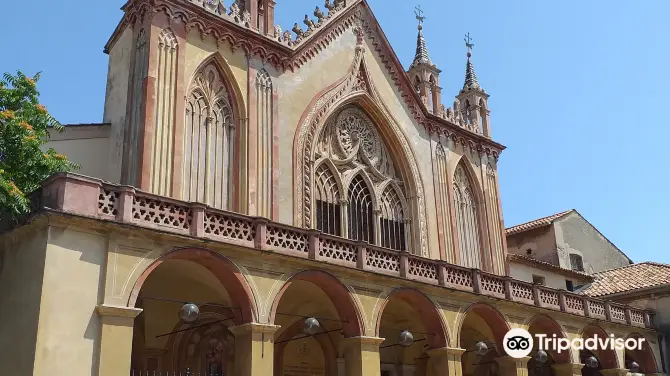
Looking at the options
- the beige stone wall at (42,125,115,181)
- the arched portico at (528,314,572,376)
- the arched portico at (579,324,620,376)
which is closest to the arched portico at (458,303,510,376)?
the arched portico at (528,314,572,376)

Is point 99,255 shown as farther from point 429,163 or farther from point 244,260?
point 429,163

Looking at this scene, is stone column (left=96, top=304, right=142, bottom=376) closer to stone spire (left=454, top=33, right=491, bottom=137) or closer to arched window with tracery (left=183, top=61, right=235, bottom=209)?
arched window with tracery (left=183, top=61, right=235, bottom=209)

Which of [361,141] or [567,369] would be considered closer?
[567,369]

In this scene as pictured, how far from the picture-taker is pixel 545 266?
34.2 meters

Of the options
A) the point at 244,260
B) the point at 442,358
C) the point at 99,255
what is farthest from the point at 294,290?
the point at 99,255

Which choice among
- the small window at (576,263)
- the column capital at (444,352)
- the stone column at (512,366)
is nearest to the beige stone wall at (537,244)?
the small window at (576,263)

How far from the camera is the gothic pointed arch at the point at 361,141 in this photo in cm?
2514

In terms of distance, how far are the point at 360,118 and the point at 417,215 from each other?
14.2ft

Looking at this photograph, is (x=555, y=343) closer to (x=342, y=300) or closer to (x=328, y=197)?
(x=328, y=197)

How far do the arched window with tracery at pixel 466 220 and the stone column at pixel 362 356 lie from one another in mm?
10677

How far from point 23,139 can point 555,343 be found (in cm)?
1902

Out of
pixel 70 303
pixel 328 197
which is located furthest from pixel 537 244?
pixel 70 303

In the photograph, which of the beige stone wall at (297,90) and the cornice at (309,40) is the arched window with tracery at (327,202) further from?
the cornice at (309,40)

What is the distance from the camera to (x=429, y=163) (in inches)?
1153
